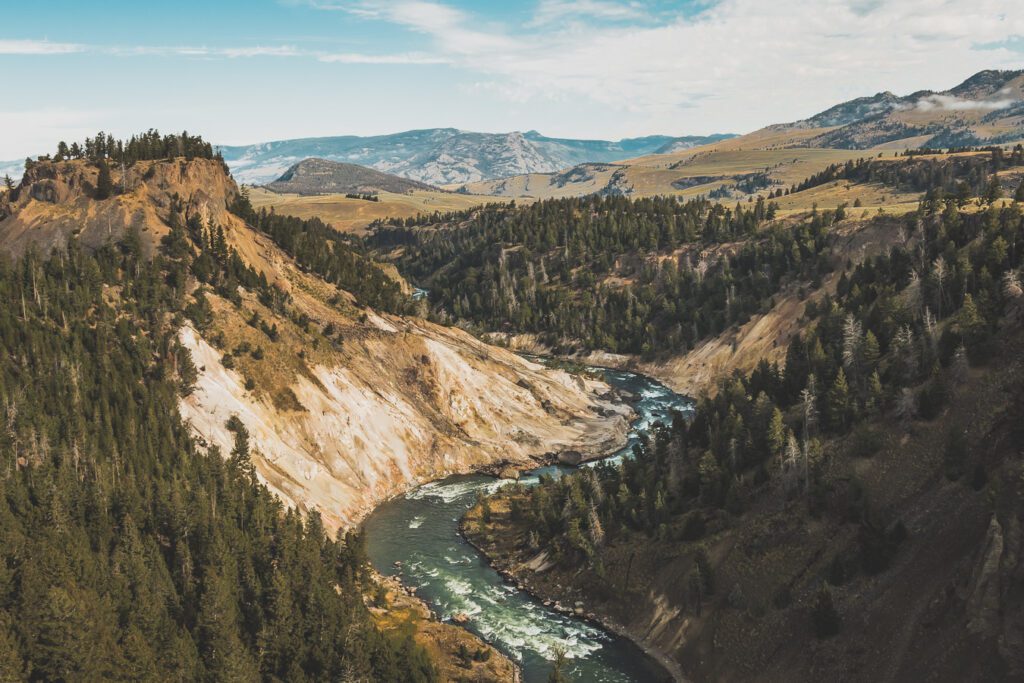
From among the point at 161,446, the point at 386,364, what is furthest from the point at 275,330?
the point at 161,446

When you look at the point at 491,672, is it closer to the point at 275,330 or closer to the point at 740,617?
the point at 740,617

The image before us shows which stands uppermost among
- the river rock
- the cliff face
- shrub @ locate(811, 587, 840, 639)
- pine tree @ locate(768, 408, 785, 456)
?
the cliff face

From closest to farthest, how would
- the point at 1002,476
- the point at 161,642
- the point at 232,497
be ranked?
the point at 1002,476 < the point at 161,642 < the point at 232,497

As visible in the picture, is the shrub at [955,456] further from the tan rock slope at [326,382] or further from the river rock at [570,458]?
the tan rock slope at [326,382]

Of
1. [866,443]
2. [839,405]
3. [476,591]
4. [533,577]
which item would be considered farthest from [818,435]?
[476,591]

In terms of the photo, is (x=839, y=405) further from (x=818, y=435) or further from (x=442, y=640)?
(x=442, y=640)

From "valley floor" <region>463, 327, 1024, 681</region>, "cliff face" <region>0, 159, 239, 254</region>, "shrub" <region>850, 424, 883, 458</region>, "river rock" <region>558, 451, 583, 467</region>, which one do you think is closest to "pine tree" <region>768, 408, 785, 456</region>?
"valley floor" <region>463, 327, 1024, 681</region>

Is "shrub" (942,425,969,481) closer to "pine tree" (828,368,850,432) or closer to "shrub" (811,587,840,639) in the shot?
"shrub" (811,587,840,639)
